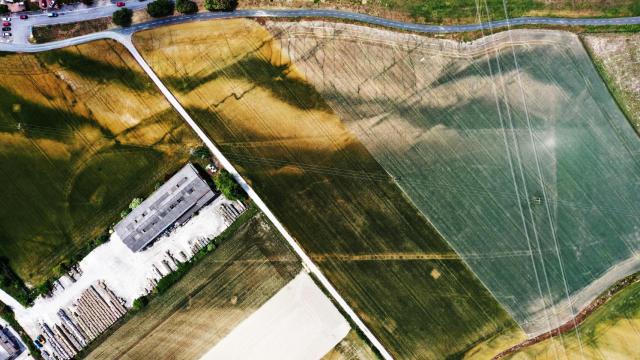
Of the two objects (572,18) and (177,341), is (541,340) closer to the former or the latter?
(572,18)

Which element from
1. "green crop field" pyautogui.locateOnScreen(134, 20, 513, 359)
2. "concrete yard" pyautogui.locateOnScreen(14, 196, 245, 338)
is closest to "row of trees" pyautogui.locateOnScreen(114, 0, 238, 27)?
"green crop field" pyautogui.locateOnScreen(134, 20, 513, 359)

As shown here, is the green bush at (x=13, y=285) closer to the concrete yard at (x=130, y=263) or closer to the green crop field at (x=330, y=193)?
the concrete yard at (x=130, y=263)

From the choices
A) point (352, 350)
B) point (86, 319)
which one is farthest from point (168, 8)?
point (352, 350)

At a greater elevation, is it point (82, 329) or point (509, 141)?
point (82, 329)

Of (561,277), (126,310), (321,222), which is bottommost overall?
(561,277)

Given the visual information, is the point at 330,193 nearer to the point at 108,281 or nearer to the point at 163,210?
the point at 163,210

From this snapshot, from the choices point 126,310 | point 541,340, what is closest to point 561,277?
point 541,340
